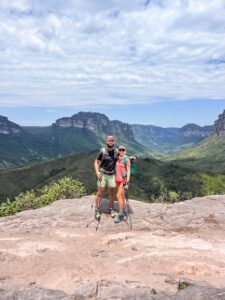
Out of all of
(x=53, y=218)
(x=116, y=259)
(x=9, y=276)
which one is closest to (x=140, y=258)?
(x=116, y=259)

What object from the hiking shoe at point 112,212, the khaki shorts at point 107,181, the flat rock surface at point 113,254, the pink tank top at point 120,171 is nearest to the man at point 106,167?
the khaki shorts at point 107,181

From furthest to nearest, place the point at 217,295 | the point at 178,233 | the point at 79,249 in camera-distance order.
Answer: the point at 178,233 → the point at 79,249 → the point at 217,295

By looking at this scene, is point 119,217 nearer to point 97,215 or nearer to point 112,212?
point 112,212

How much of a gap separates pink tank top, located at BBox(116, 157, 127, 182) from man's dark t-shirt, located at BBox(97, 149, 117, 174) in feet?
0.88

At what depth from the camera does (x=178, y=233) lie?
2489 centimetres

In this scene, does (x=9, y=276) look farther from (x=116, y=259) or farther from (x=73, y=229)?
(x=73, y=229)

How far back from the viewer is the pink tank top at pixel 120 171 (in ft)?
85.7

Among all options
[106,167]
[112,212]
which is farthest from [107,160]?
[112,212]

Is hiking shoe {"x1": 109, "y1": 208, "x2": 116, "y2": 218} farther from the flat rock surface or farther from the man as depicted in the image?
the man

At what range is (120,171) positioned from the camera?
2619cm

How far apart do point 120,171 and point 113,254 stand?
668 cm

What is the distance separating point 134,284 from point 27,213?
15.4 m

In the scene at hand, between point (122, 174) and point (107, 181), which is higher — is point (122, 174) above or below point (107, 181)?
above

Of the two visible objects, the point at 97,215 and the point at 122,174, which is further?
the point at 97,215
